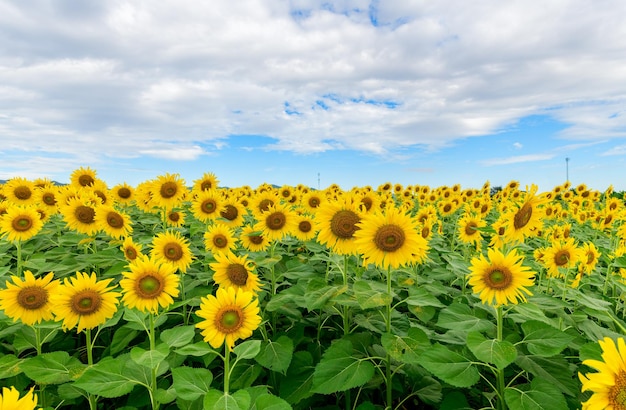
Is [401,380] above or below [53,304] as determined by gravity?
below

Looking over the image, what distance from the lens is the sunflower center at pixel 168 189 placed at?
260 inches

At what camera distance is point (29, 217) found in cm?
586

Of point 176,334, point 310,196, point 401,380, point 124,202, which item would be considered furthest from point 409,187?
point 176,334

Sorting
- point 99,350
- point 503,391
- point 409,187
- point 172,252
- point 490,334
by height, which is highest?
point 409,187

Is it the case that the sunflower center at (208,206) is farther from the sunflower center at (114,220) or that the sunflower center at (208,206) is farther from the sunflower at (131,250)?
the sunflower at (131,250)

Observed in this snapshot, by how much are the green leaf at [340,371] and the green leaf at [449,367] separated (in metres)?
0.47

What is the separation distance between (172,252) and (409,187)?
43.8 ft

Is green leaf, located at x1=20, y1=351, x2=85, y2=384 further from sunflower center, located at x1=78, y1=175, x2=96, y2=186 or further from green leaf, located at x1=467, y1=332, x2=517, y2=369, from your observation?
sunflower center, located at x1=78, y1=175, x2=96, y2=186

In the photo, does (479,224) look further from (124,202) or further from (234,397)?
(124,202)

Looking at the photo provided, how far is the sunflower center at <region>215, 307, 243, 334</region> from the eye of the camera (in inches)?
113

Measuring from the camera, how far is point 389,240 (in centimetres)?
340

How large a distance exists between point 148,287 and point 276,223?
2.22 m

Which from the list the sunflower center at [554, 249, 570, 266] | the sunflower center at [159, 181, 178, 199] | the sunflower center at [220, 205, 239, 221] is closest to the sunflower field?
the sunflower center at [554, 249, 570, 266]

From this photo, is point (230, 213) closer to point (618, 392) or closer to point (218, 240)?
point (218, 240)
